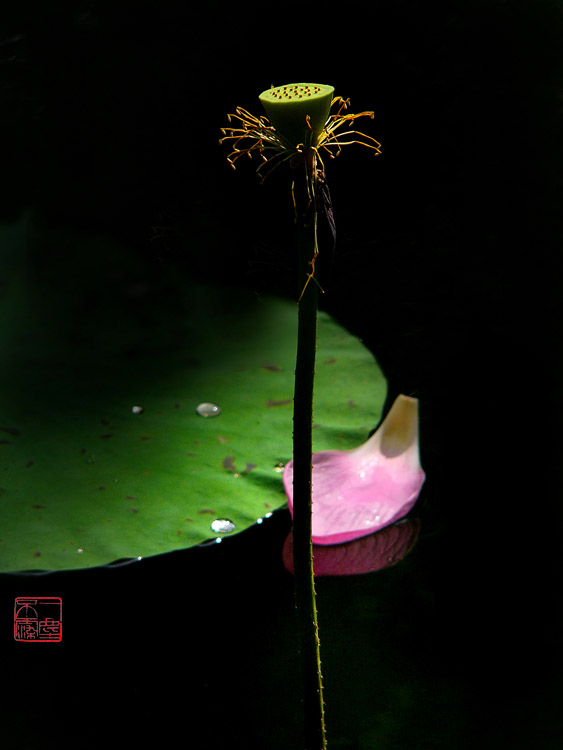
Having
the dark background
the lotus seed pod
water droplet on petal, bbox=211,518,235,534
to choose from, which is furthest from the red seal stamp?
the lotus seed pod

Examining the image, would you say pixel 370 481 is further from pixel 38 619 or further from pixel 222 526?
pixel 38 619

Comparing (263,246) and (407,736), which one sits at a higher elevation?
(263,246)

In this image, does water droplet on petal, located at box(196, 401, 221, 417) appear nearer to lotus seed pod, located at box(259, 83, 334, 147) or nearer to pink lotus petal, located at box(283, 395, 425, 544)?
pink lotus petal, located at box(283, 395, 425, 544)

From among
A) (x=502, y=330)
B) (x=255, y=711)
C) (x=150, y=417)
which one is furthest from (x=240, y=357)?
(x=255, y=711)

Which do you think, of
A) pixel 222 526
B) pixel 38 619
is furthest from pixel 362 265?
pixel 38 619

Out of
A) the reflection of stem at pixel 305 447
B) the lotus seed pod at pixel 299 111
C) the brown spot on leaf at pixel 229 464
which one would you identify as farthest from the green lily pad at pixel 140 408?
the lotus seed pod at pixel 299 111

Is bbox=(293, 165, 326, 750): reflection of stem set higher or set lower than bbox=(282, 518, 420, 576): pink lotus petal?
higher

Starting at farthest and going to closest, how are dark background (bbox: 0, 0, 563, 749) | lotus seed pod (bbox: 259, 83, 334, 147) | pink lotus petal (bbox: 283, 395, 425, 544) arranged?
pink lotus petal (bbox: 283, 395, 425, 544)
dark background (bbox: 0, 0, 563, 749)
lotus seed pod (bbox: 259, 83, 334, 147)

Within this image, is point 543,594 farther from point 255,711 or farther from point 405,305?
point 405,305
